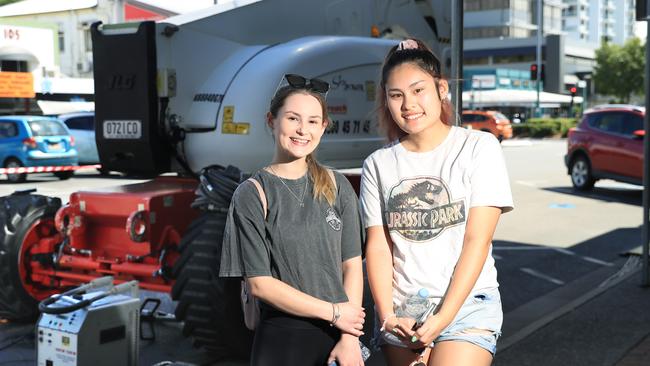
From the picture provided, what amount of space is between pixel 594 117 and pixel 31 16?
12891 mm

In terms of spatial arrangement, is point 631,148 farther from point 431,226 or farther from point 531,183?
point 431,226

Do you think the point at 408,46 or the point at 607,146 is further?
the point at 607,146

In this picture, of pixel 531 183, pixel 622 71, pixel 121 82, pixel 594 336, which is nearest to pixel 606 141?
pixel 531 183

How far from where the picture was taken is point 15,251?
259 inches

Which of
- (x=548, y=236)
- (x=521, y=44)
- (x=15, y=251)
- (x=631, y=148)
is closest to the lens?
(x=15, y=251)

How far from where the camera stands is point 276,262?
2811mm

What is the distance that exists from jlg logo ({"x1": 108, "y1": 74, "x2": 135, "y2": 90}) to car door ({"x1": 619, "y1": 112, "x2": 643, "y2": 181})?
11.1 m

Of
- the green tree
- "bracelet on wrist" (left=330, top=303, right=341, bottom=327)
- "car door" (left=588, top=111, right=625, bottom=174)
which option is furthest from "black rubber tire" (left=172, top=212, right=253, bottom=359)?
the green tree

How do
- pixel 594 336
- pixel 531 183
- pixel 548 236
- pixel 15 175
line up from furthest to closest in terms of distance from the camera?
1. pixel 15 175
2. pixel 531 183
3. pixel 548 236
4. pixel 594 336

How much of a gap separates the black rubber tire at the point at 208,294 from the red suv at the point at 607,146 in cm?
1132

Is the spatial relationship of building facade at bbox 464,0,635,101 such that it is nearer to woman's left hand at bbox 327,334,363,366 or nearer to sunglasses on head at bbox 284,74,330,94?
sunglasses on head at bbox 284,74,330,94

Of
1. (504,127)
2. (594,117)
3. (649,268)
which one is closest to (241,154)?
(649,268)

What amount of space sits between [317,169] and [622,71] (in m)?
79.0

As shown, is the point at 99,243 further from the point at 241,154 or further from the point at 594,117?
the point at 594,117
